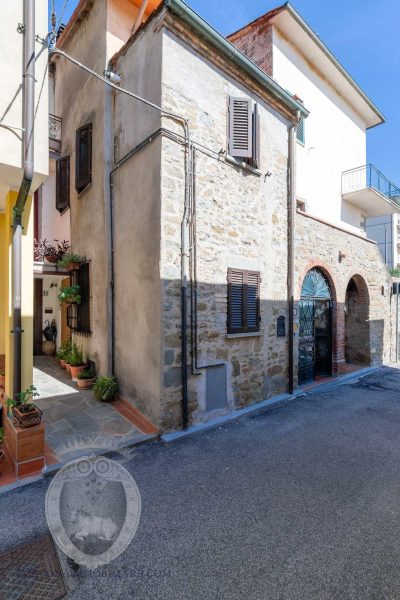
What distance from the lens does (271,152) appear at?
7.45 m

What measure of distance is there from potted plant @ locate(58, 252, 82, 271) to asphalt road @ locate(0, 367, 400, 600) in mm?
5468

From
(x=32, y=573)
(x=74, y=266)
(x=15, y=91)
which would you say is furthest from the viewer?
(x=74, y=266)

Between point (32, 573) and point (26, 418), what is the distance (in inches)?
67.1

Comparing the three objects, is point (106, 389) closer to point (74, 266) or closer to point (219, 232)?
point (74, 266)

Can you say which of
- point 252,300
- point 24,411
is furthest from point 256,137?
point 24,411

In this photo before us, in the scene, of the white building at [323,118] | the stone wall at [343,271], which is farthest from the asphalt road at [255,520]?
the white building at [323,118]

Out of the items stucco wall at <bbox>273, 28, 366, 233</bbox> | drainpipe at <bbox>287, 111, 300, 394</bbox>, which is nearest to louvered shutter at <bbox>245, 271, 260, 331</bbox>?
drainpipe at <bbox>287, 111, 300, 394</bbox>

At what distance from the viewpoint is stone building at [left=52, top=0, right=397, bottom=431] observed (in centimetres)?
541

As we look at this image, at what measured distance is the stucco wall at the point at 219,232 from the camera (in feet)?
17.6

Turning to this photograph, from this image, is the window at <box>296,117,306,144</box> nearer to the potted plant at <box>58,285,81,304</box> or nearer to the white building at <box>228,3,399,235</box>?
the white building at <box>228,3,399,235</box>

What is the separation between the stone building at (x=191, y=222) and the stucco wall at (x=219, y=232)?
0.03 meters

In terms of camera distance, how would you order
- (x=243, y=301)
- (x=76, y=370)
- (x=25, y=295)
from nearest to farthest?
(x=25, y=295), (x=243, y=301), (x=76, y=370)

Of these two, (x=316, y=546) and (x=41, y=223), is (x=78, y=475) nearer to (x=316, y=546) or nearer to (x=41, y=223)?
(x=316, y=546)

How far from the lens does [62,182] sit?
9.59m
